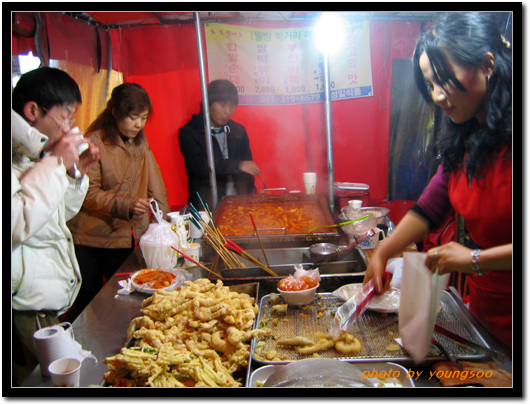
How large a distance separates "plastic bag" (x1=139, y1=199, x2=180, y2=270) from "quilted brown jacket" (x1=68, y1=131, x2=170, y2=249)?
314 millimetres

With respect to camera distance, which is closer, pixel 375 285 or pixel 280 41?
pixel 375 285

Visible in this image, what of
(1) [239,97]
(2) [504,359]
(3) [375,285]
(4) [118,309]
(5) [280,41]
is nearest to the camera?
(2) [504,359]

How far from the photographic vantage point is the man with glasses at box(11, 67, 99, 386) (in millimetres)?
1380

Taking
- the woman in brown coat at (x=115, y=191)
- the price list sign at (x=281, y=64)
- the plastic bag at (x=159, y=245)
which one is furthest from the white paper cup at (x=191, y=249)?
the price list sign at (x=281, y=64)

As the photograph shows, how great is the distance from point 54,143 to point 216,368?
1.05 m

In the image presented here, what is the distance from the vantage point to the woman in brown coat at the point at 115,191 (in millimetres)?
2115

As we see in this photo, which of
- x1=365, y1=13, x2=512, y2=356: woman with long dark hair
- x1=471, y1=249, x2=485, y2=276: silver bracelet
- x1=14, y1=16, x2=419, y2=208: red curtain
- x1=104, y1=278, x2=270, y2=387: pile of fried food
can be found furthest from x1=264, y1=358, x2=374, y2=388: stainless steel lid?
x1=14, y1=16, x2=419, y2=208: red curtain

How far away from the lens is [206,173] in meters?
2.69

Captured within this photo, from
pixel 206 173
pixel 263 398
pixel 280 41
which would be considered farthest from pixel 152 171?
pixel 263 398

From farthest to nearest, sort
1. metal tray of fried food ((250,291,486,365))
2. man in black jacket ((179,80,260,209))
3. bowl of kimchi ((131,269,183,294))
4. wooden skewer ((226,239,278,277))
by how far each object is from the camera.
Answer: man in black jacket ((179,80,260,209))
wooden skewer ((226,239,278,277))
bowl of kimchi ((131,269,183,294))
metal tray of fried food ((250,291,486,365))

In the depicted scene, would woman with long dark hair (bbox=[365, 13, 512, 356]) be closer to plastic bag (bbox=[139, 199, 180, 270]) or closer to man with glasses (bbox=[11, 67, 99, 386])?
plastic bag (bbox=[139, 199, 180, 270])

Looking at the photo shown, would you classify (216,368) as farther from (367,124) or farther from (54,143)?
(367,124)

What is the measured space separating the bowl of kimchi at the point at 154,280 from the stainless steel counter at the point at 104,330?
2.3 inches

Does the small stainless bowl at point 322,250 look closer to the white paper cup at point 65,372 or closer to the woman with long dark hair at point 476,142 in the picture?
the woman with long dark hair at point 476,142
